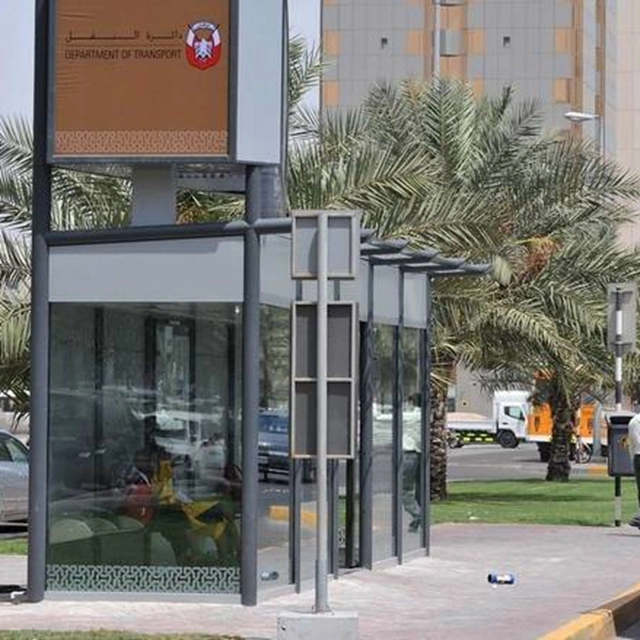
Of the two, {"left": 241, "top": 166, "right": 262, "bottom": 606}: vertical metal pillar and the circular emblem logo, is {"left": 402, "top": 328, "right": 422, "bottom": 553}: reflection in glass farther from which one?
the circular emblem logo

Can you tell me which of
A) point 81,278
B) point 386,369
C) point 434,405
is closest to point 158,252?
point 81,278

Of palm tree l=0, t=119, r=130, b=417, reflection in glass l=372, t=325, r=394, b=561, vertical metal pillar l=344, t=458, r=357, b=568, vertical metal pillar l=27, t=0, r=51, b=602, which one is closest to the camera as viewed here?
vertical metal pillar l=27, t=0, r=51, b=602

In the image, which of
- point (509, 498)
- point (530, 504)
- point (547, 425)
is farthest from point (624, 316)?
point (547, 425)

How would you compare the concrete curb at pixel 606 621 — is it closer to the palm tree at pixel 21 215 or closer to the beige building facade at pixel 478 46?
the palm tree at pixel 21 215

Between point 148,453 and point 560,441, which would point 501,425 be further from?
point 148,453

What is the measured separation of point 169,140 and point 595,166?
20.1 metres

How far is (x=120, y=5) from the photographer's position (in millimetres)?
13664

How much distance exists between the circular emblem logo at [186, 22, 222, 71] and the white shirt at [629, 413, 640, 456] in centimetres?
941

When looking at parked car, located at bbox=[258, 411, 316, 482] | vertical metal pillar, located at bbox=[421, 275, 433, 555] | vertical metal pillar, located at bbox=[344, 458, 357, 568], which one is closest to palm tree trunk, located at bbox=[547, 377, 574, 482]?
vertical metal pillar, located at bbox=[421, 275, 433, 555]

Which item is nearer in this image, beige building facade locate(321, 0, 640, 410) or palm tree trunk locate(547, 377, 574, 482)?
palm tree trunk locate(547, 377, 574, 482)

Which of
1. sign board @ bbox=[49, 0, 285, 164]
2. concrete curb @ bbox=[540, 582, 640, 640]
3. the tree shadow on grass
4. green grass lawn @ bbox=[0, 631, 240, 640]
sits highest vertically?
sign board @ bbox=[49, 0, 285, 164]

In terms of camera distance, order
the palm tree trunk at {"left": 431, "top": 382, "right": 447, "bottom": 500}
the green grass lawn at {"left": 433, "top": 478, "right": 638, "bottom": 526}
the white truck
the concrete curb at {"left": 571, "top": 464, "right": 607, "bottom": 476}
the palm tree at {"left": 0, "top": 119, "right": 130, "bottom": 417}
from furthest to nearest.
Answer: the white truck → the concrete curb at {"left": 571, "top": 464, "right": 607, "bottom": 476} → the palm tree trunk at {"left": 431, "top": 382, "right": 447, "bottom": 500} → the green grass lawn at {"left": 433, "top": 478, "right": 638, "bottom": 526} → the palm tree at {"left": 0, "top": 119, "right": 130, "bottom": 417}

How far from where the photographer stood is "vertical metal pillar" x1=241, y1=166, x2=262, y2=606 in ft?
43.7

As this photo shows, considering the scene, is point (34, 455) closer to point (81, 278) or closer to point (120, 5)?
point (81, 278)
